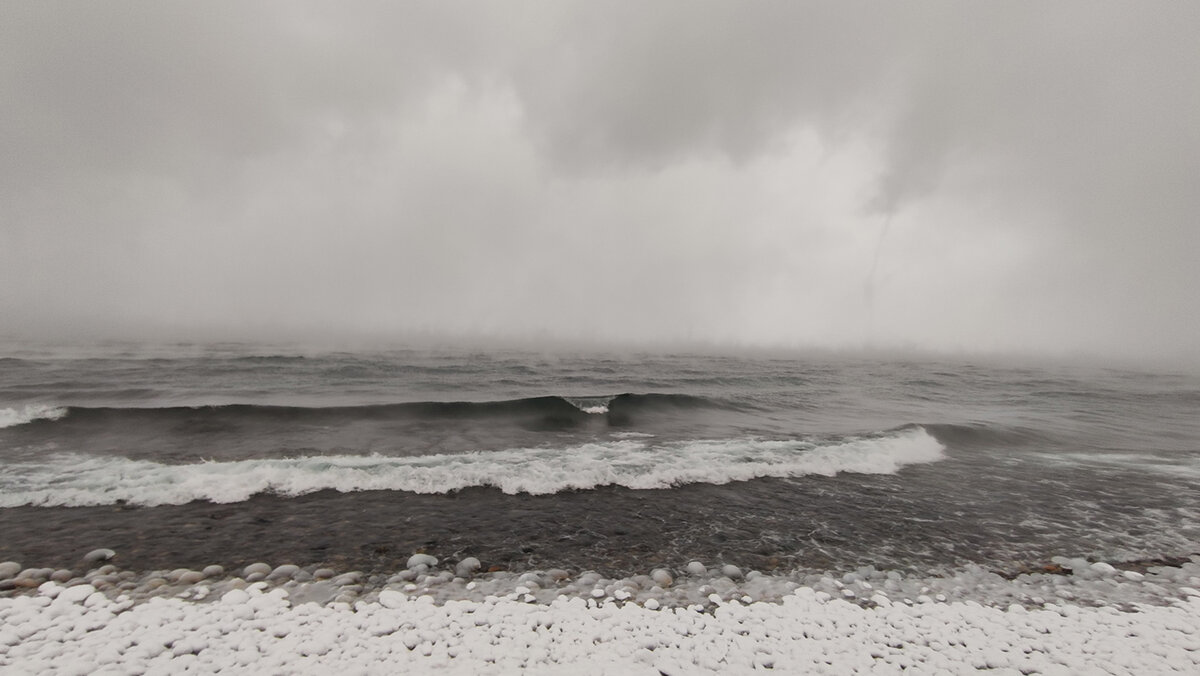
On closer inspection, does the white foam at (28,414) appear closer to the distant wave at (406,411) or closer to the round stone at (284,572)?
the distant wave at (406,411)

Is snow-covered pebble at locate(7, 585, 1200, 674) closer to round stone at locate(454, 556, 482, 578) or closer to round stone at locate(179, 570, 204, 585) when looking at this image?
round stone at locate(179, 570, 204, 585)

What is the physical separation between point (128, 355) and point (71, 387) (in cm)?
2147

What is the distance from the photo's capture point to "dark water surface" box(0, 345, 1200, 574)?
28.1ft

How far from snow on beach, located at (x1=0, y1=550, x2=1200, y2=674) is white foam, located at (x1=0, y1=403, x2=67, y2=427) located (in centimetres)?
1755

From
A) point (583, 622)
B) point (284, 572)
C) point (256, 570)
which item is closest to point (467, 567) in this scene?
point (583, 622)

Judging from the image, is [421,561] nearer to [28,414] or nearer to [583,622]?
[583,622]

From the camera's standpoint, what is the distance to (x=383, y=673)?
4953mm

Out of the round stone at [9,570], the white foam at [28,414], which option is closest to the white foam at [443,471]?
the round stone at [9,570]

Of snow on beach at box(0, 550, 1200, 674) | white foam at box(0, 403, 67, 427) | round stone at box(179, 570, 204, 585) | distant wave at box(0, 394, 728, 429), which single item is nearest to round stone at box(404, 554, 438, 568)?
snow on beach at box(0, 550, 1200, 674)

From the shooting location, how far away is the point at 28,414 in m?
18.4

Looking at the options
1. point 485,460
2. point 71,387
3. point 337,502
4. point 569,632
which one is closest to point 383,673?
point 569,632

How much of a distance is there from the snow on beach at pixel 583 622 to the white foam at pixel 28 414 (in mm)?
17547

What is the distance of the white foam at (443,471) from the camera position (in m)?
10.8

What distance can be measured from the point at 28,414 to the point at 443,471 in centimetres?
1998
